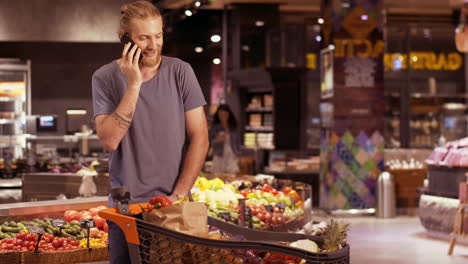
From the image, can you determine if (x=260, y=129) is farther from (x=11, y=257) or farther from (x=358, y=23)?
(x=11, y=257)

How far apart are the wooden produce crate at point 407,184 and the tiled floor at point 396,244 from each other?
0.76 metres

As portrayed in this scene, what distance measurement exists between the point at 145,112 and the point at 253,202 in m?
3.09

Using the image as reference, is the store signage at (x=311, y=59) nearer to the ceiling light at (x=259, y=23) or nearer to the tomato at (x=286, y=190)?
the ceiling light at (x=259, y=23)

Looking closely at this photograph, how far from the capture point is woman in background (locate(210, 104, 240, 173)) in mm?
10969

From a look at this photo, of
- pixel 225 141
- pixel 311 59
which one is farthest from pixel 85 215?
pixel 311 59

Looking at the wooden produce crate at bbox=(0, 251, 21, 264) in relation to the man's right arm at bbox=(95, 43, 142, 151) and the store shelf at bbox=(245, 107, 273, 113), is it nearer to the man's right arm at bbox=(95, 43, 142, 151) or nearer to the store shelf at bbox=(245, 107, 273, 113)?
the man's right arm at bbox=(95, 43, 142, 151)

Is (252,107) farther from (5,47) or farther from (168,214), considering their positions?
(168,214)

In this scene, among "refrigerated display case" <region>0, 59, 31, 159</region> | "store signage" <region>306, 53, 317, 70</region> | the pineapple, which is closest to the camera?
the pineapple

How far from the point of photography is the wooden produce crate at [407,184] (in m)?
11.9

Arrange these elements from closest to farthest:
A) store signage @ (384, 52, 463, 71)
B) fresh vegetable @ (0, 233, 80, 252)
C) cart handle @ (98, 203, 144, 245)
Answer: cart handle @ (98, 203, 144, 245) → fresh vegetable @ (0, 233, 80, 252) → store signage @ (384, 52, 463, 71)

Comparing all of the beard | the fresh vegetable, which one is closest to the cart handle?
the beard

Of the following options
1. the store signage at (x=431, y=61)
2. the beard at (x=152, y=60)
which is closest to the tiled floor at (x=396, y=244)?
the beard at (x=152, y=60)

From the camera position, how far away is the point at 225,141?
1103cm

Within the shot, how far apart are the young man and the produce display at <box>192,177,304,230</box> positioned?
1.97 meters
